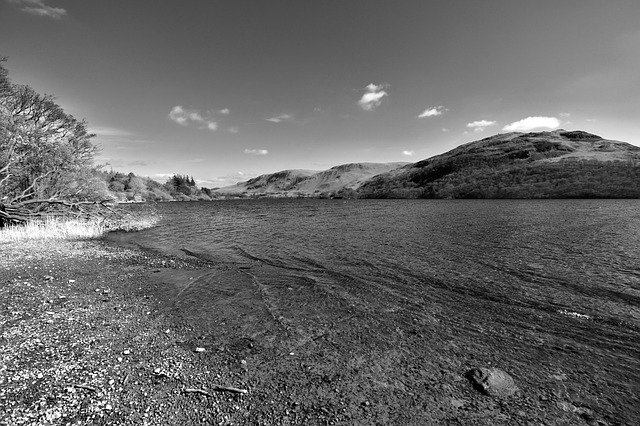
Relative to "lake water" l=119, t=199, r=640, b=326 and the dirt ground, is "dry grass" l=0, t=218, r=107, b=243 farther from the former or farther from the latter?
the dirt ground

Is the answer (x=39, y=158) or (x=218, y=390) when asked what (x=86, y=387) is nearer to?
(x=218, y=390)

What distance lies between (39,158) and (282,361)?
3783cm

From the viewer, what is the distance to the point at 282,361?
880 centimetres

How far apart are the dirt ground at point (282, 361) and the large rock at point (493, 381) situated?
18cm

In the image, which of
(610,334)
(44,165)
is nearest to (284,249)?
(610,334)

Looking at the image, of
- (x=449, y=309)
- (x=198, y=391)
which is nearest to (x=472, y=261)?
(x=449, y=309)

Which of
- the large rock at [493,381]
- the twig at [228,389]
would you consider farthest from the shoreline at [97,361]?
the large rock at [493,381]

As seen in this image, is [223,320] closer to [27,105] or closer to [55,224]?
[55,224]

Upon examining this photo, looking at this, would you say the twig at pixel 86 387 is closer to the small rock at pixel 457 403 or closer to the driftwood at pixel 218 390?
the driftwood at pixel 218 390

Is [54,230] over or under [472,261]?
over

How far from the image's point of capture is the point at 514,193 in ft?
468

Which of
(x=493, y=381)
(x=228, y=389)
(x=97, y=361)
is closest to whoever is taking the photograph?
(x=228, y=389)

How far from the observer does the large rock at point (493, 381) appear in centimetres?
750

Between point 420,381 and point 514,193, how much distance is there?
163785 millimetres
